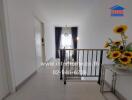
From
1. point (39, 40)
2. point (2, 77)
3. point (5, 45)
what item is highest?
point (39, 40)

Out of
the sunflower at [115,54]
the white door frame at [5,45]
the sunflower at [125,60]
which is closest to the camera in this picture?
the sunflower at [125,60]

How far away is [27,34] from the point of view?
2607mm

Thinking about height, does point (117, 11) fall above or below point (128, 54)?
above

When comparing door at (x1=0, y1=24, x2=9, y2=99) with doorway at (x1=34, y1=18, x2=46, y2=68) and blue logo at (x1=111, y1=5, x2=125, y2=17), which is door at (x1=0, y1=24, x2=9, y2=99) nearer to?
doorway at (x1=34, y1=18, x2=46, y2=68)

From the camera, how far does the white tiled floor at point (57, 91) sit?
1858 mm

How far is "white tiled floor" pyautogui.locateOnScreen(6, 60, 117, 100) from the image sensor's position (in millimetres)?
1858

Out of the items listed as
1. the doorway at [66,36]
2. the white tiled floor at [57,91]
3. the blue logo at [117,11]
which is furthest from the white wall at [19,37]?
the doorway at [66,36]

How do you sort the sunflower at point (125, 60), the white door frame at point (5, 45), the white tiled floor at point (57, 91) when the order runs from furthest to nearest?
1. the white tiled floor at point (57, 91)
2. the white door frame at point (5, 45)
3. the sunflower at point (125, 60)

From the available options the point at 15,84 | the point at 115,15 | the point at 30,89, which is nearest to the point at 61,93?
the point at 30,89

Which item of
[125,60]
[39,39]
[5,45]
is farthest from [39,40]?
[125,60]

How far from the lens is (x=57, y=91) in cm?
206

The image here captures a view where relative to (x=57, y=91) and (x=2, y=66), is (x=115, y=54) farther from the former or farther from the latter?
(x=2, y=66)

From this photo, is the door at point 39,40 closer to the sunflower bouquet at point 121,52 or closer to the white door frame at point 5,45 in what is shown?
the white door frame at point 5,45

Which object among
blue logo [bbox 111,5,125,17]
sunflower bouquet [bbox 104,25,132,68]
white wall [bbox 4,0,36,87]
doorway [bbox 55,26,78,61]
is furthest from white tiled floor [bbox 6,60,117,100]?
doorway [bbox 55,26,78,61]
